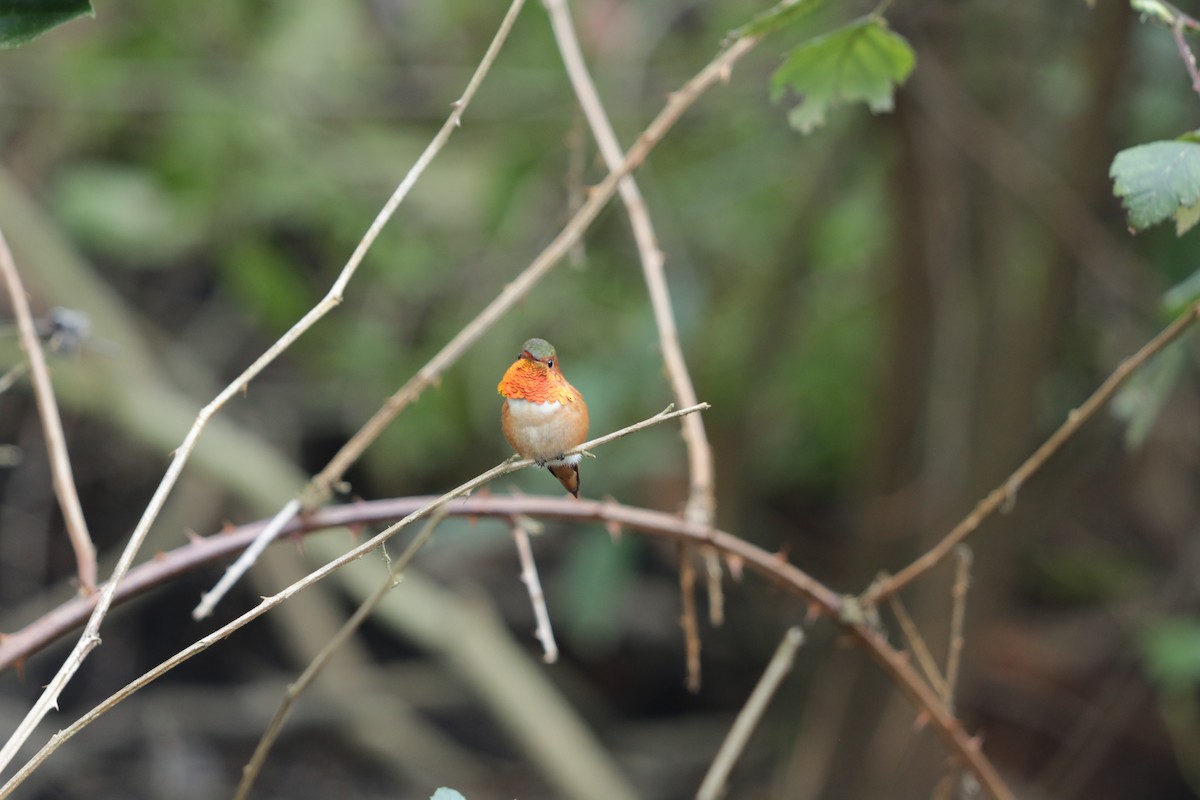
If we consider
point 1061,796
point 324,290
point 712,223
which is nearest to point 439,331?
point 324,290

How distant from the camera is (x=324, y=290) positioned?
12.3ft

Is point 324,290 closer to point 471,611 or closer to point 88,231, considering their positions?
point 88,231

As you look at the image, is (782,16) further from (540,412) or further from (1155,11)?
(540,412)

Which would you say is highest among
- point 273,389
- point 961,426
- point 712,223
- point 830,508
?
point 273,389

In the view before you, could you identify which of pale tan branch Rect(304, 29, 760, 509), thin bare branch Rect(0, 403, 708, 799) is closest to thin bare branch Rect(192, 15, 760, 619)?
pale tan branch Rect(304, 29, 760, 509)

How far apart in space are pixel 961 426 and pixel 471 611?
1.41m

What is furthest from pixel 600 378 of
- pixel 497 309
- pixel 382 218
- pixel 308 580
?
pixel 308 580

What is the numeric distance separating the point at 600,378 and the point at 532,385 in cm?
200

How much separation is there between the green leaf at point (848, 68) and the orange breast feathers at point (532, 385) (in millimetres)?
541

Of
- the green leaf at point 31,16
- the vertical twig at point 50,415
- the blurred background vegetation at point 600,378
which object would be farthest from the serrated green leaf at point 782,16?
the blurred background vegetation at point 600,378

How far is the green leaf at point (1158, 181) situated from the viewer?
867 mm

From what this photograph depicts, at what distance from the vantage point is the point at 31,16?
885mm

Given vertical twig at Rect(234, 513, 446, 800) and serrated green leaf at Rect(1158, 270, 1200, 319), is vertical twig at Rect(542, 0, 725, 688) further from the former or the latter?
serrated green leaf at Rect(1158, 270, 1200, 319)

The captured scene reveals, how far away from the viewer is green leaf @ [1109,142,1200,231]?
0.87 meters
